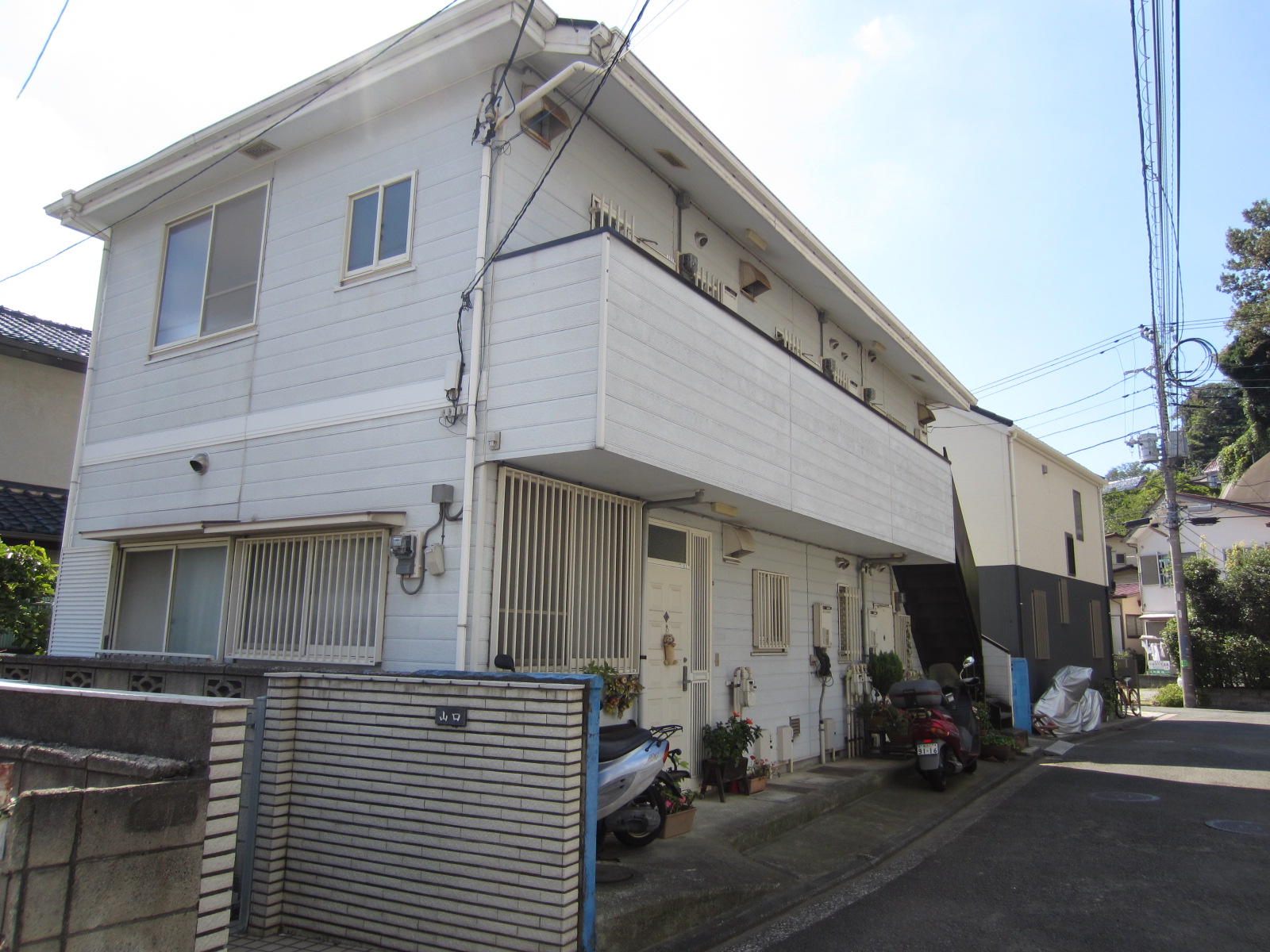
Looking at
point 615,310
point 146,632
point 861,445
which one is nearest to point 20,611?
point 146,632

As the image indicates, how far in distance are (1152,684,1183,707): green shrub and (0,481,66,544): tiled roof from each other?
28795 millimetres

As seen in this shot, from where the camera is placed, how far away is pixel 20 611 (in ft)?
33.6

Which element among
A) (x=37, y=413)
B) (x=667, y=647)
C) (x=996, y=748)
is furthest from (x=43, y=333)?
(x=996, y=748)

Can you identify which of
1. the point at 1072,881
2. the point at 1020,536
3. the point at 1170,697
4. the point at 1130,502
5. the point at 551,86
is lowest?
the point at 1072,881

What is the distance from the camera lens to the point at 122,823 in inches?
120

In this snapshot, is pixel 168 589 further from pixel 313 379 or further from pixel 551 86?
pixel 551 86

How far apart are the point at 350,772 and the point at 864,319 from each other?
373 inches

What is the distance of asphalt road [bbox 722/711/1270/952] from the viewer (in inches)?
220

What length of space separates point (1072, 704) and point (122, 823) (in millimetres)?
19215

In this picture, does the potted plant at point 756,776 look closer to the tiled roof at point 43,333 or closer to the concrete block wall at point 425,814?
the concrete block wall at point 425,814

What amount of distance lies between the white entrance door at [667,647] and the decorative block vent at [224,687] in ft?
11.0

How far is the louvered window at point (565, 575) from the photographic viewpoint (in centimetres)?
653

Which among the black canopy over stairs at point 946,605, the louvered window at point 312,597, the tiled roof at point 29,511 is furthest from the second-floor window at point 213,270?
the black canopy over stairs at point 946,605

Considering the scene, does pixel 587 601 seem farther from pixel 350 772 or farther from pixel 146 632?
pixel 146 632
